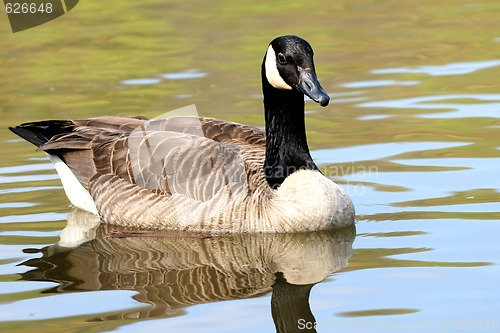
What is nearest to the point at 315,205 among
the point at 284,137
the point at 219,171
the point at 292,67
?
the point at 284,137

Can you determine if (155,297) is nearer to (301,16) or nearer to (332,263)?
(332,263)

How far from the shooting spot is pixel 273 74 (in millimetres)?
10062

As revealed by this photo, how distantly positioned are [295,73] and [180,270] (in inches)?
102

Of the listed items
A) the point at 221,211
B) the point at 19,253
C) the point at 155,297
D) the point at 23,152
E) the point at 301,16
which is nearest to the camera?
the point at 155,297

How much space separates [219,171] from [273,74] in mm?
1287

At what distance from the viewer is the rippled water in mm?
7562

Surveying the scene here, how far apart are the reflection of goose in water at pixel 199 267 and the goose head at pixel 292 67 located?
5.46 feet

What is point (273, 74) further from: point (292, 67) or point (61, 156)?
point (61, 156)

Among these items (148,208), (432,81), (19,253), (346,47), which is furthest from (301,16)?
(19,253)

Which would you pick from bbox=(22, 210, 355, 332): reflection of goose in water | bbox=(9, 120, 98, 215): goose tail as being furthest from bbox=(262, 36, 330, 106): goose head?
bbox=(9, 120, 98, 215): goose tail

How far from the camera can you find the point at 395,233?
9.49 meters

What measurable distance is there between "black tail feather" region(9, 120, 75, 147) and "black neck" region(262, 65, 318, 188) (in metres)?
2.96

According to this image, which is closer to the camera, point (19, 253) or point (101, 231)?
point (19, 253)

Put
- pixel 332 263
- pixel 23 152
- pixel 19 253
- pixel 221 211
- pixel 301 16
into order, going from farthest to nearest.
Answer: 1. pixel 301 16
2. pixel 23 152
3. pixel 221 211
4. pixel 19 253
5. pixel 332 263
